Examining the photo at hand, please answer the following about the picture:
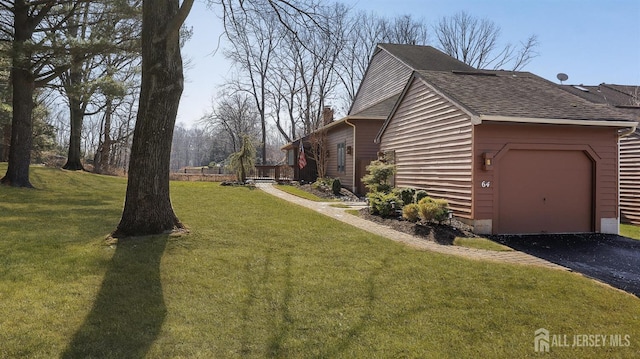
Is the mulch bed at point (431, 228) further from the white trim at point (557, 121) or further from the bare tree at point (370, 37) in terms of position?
the bare tree at point (370, 37)

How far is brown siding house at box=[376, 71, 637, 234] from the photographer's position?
8.19 m

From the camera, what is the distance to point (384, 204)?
9.80m

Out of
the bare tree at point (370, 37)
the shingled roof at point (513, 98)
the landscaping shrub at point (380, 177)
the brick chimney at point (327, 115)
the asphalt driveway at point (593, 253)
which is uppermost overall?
the bare tree at point (370, 37)

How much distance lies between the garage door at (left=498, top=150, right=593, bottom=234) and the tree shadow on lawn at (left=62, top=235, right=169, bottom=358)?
23.3 ft

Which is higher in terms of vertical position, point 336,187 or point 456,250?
point 336,187

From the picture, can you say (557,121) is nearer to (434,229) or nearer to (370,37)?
(434,229)

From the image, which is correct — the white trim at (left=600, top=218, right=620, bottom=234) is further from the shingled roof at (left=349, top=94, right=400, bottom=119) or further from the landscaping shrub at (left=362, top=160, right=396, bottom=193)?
the shingled roof at (left=349, top=94, right=400, bottom=119)

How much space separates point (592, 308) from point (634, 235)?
754 cm

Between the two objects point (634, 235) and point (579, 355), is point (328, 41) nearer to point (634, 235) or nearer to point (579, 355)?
point (579, 355)

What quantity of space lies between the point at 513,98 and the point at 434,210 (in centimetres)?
370

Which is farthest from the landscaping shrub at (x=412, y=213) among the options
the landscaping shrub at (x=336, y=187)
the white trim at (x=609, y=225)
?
the landscaping shrub at (x=336, y=187)

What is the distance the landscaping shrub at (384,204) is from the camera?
32.1 feet

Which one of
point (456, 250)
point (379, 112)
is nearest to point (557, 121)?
point (456, 250)

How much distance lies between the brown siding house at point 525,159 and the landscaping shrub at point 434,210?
58cm
